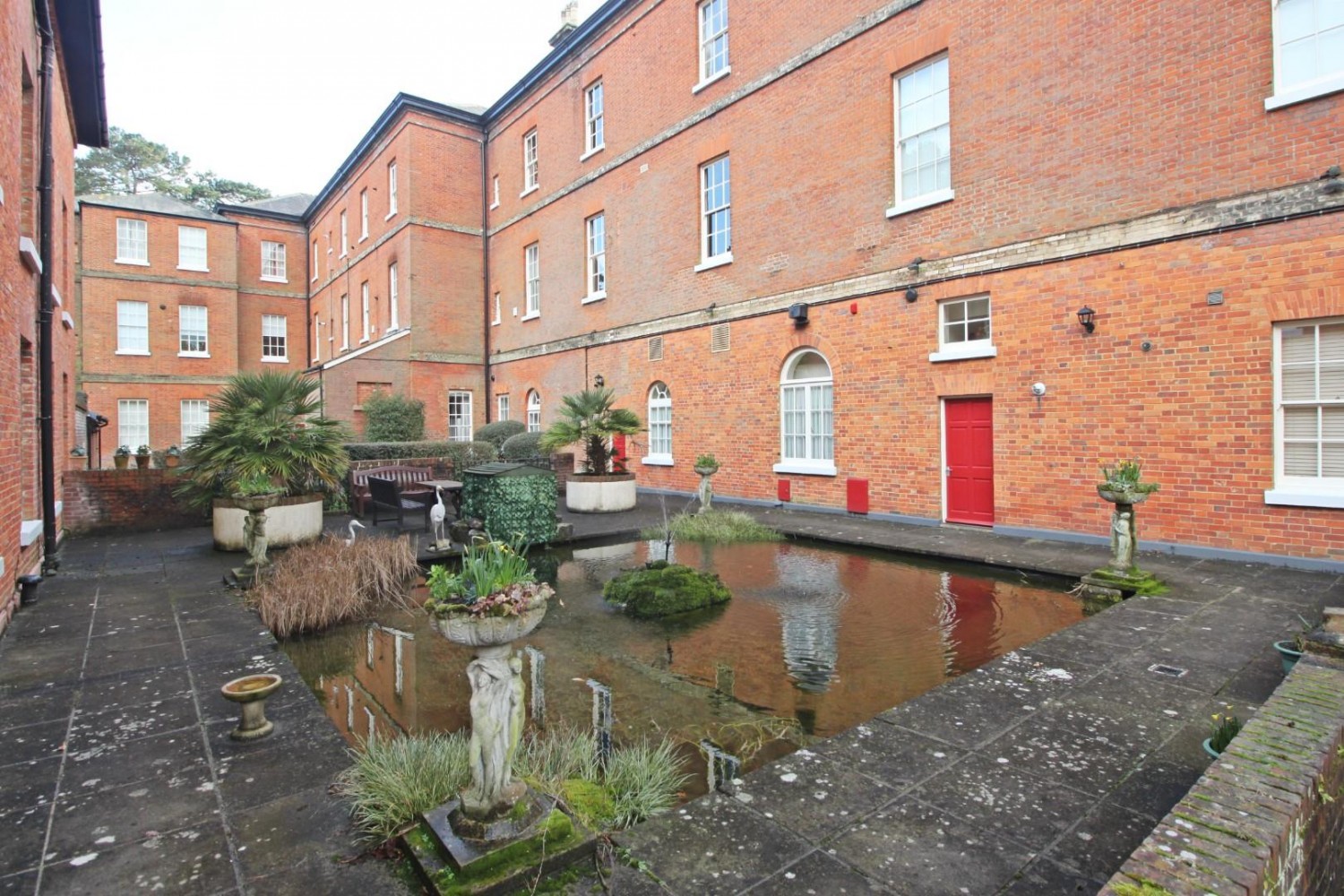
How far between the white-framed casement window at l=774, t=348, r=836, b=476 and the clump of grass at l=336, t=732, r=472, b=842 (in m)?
9.92

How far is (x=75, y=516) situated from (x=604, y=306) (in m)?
11.5

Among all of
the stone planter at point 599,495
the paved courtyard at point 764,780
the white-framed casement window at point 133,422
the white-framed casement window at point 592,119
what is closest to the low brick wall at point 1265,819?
the paved courtyard at point 764,780

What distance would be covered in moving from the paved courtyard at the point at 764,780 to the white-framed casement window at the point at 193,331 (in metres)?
28.3

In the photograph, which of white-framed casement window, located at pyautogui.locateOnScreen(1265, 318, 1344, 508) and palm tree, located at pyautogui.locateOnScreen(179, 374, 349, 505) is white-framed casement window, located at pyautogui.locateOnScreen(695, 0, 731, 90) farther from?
white-framed casement window, located at pyautogui.locateOnScreen(1265, 318, 1344, 508)

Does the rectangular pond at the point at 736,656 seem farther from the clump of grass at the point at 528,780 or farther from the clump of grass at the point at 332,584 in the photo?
the clump of grass at the point at 528,780

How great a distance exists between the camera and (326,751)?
10.8 feet

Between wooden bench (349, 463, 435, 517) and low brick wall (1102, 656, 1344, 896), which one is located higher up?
wooden bench (349, 463, 435, 517)

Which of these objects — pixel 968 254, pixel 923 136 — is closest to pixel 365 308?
pixel 923 136

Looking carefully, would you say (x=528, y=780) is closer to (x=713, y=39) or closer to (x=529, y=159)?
(x=713, y=39)

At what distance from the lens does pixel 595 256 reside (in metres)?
18.5

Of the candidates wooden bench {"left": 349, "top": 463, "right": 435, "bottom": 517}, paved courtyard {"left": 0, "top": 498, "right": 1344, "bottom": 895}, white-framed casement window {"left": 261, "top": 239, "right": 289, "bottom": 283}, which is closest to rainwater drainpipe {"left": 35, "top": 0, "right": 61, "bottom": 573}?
paved courtyard {"left": 0, "top": 498, "right": 1344, "bottom": 895}

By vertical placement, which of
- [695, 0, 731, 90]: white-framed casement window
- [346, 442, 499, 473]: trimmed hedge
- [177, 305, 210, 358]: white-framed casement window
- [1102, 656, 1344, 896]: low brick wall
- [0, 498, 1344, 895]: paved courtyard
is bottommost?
[0, 498, 1344, 895]: paved courtyard

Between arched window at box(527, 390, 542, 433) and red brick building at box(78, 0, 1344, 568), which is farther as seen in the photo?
arched window at box(527, 390, 542, 433)

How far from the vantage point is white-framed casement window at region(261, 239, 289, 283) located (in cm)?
3219
